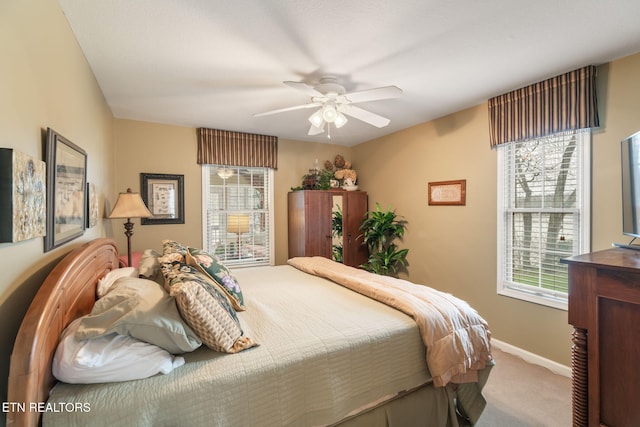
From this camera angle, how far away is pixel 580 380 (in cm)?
148

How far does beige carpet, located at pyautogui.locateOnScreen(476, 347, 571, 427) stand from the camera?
Answer: 1.97 meters

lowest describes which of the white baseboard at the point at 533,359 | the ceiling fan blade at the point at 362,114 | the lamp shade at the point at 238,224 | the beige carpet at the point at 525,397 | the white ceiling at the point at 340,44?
the beige carpet at the point at 525,397

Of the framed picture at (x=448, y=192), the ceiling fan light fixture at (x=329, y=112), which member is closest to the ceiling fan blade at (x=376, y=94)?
the ceiling fan light fixture at (x=329, y=112)

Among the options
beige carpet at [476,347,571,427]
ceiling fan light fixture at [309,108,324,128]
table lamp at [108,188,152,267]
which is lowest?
beige carpet at [476,347,571,427]

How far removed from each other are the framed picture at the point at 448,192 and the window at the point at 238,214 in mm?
2410

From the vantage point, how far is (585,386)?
147cm

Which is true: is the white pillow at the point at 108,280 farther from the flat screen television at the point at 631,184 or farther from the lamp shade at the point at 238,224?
the flat screen television at the point at 631,184

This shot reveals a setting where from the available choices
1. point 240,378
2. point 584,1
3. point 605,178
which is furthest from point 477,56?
point 240,378

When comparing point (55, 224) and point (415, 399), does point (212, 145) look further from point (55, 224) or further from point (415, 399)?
point (415, 399)

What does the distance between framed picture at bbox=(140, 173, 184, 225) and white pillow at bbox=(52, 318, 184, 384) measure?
9.47ft

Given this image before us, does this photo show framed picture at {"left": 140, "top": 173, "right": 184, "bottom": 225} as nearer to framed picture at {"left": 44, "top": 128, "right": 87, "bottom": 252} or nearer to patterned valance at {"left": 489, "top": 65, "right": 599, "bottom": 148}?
framed picture at {"left": 44, "top": 128, "right": 87, "bottom": 252}

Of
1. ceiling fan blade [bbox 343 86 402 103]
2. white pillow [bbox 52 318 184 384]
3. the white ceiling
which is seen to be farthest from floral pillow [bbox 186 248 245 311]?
ceiling fan blade [bbox 343 86 402 103]

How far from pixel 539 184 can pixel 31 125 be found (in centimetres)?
371

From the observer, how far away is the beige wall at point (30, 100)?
99 cm
